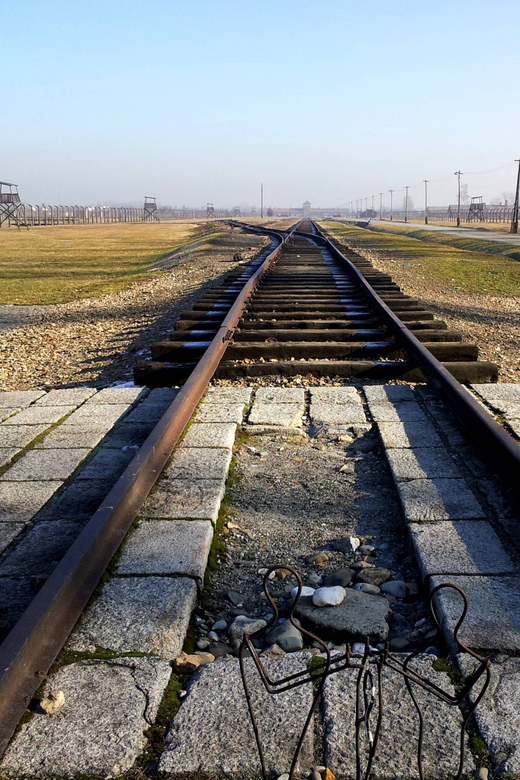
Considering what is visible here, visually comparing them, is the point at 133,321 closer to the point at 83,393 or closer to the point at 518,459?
the point at 83,393

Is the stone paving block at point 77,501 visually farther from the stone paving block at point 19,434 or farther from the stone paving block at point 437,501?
the stone paving block at point 437,501

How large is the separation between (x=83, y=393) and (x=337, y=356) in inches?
82.1

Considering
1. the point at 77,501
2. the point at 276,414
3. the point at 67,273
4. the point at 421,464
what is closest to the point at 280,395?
the point at 276,414

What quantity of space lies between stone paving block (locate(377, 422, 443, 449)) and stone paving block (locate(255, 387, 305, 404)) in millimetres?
747

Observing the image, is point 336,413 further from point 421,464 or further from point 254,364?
point 254,364

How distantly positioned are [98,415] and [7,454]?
29.1 inches

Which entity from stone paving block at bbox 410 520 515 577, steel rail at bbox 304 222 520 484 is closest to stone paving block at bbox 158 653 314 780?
stone paving block at bbox 410 520 515 577

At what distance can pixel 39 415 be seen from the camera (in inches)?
163

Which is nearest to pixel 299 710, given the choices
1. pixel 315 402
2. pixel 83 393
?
pixel 315 402

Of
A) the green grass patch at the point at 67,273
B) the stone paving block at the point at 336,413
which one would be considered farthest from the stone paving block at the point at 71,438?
the green grass patch at the point at 67,273

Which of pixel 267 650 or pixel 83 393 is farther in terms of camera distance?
pixel 83 393

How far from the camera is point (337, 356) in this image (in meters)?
5.62

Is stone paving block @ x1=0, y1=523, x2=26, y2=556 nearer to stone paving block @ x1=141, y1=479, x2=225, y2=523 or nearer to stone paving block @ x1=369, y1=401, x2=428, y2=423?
stone paving block @ x1=141, y1=479, x2=225, y2=523

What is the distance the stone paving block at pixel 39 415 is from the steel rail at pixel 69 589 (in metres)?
0.99
